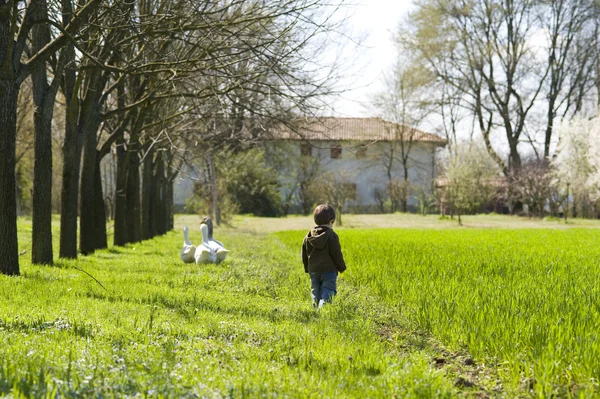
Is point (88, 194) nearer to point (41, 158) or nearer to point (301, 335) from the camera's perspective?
point (41, 158)

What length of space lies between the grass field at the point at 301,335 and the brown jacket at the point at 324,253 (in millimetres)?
586

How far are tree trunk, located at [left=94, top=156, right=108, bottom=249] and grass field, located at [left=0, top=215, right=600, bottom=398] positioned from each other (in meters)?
6.80

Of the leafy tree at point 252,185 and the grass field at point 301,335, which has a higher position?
the leafy tree at point 252,185

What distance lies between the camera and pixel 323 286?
8797 mm

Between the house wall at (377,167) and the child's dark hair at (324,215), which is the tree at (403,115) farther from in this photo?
the child's dark hair at (324,215)

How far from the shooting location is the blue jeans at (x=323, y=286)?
8.71 metres

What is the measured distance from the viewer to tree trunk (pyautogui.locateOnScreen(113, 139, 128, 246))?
20344 mm

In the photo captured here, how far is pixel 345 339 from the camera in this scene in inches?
247

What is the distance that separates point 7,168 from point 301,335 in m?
6.79

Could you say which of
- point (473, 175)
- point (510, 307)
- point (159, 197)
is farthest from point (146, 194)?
point (473, 175)

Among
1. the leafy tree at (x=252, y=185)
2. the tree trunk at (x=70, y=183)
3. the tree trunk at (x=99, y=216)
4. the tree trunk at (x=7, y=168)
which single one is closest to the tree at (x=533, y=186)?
the leafy tree at (x=252, y=185)

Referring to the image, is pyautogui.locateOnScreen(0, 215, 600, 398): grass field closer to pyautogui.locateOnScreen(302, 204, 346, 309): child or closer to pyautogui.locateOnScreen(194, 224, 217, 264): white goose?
pyautogui.locateOnScreen(302, 204, 346, 309): child

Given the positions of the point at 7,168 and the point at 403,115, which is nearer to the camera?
the point at 7,168

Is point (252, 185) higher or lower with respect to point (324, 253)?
higher
